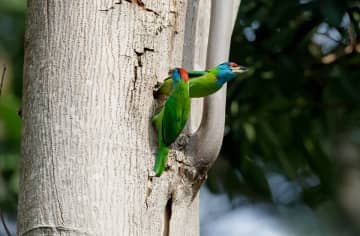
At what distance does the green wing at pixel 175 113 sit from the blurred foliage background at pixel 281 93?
4.44ft

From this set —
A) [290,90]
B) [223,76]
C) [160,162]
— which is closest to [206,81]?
[223,76]

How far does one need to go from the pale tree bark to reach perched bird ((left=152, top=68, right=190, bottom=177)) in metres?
0.02

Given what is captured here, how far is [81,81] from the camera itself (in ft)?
4.54

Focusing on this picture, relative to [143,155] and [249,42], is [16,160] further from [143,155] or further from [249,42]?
[143,155]

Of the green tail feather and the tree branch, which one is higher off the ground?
the tree branch

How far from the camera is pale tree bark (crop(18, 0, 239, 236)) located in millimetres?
1323

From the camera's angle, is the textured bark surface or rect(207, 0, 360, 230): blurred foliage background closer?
the textured bark surface

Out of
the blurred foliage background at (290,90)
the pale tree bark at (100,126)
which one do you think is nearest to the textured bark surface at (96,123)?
the pale tree bark at (100,126)

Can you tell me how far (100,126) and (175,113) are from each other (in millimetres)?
125

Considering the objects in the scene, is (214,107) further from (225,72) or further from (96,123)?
(96,123)

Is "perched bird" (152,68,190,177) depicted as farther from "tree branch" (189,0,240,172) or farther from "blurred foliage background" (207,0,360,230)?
"blurred foliage background" (207,0,360,230)

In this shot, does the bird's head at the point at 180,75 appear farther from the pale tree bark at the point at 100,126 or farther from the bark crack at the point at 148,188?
the bark crack at the point at 148,188

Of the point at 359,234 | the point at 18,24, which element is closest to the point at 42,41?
the point at 18,24

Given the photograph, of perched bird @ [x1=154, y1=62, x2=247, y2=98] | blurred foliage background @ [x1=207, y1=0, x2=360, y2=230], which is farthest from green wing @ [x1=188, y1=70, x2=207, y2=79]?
blurred foliage background @ [x1=207, y1=0, x2=360, y2=230]
